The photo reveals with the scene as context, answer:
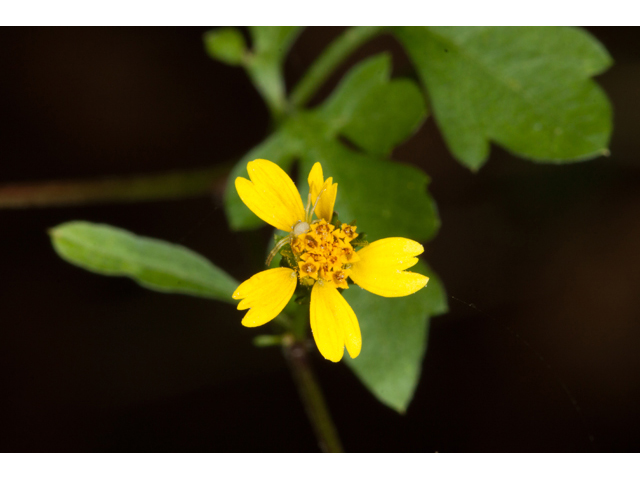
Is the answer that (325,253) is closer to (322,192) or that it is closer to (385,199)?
(322,192)

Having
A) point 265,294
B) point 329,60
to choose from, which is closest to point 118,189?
point 329,60

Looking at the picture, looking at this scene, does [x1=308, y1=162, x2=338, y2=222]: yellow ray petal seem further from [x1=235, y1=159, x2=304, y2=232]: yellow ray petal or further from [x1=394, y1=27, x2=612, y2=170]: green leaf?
[x1=394, y1=27, x2=612, y2=170]: green leaf

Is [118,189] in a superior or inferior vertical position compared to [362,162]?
superior

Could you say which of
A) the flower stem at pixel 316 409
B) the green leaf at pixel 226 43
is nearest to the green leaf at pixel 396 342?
the flower stem at pixel 316 409

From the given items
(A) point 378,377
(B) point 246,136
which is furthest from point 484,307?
(B) point 246,136

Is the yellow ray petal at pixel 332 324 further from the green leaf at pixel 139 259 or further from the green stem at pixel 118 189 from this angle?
the green stem at pixel 118 189
